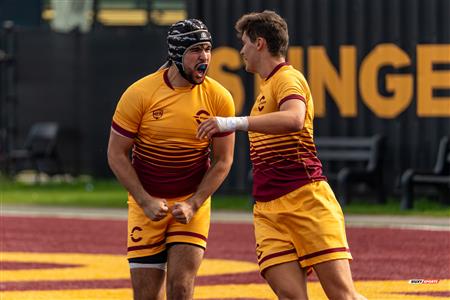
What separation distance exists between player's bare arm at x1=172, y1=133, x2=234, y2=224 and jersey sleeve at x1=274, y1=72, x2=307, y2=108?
631mm

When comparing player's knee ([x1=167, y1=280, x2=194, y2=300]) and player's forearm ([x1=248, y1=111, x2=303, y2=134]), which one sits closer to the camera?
player's forearm ([x1=248, y1=111, x2=303, y2=134])

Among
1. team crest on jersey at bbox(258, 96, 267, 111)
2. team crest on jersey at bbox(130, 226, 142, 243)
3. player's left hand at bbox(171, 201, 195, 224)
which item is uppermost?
team crest on jersey at bbox(258, 96, 267, 111)

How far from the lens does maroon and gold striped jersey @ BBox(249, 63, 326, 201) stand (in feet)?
28.5

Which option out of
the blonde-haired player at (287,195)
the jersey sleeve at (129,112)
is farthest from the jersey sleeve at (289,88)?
the jersey sleeve at (129,112)

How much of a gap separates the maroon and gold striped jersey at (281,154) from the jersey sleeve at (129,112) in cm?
71

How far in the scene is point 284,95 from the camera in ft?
27.8

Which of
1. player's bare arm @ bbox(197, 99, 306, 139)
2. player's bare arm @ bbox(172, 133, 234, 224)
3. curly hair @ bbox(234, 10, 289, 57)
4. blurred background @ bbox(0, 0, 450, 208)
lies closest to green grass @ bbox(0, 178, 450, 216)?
blurred background @ bbox(0, 0, 450, 208)

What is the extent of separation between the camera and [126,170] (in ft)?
29.5

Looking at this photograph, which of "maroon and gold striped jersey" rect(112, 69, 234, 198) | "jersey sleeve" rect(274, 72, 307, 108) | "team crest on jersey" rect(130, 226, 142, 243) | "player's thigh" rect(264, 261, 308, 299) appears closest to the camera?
"jersey sleeve" rect(274, 72, 307, 108)

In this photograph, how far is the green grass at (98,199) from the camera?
2241cm

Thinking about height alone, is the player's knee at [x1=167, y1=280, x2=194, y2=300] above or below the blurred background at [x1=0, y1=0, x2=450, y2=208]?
above

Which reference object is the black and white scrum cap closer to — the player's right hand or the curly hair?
the curly hair

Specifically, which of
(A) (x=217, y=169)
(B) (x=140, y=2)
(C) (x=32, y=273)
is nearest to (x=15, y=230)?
(C) (x=32, y=273)

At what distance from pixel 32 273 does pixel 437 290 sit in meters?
4.31
